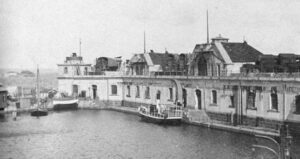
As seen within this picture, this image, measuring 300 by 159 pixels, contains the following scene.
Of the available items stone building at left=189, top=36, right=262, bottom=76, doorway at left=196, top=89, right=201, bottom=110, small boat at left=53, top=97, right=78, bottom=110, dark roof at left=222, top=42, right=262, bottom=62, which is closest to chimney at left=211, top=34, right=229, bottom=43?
stone building at left=189, top=36, right=262, bottom=76

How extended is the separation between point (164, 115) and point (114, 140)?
34.4 ft

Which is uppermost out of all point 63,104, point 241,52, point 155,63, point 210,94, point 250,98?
point 241,52

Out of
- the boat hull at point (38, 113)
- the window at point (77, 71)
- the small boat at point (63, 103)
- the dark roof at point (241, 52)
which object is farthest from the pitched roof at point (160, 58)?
the boat hull at point (38, 113)

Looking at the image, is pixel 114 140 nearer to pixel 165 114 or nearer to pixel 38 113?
pixel 165 114

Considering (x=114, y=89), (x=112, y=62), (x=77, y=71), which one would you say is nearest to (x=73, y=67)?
(x=77, y=71)

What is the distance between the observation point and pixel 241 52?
2154 inches

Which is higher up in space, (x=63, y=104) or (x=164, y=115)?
(x=63, y=104)

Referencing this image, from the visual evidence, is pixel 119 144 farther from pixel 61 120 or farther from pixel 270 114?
pixel 61 120

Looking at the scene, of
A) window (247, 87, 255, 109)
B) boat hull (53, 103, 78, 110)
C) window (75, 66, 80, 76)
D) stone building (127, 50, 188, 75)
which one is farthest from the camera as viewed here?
window (75, 66, 80, 76)

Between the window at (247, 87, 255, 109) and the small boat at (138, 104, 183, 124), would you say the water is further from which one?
the window at (247, 87, 255, 109)

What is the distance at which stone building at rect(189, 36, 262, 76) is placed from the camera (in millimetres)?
51562

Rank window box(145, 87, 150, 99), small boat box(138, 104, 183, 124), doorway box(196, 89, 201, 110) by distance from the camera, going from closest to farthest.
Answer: small boat box(138, 104, 183, 124) < doorway box(196, 89, 201, 110) < window box(145, 87, 150, 99)

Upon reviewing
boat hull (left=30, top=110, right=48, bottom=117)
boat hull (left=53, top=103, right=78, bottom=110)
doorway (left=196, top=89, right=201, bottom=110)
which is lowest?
boat hull (left=30, top=110, right=48, bottom=117)

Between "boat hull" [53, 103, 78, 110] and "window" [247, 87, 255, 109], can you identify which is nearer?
"window" [247, 87, 255, 109]
